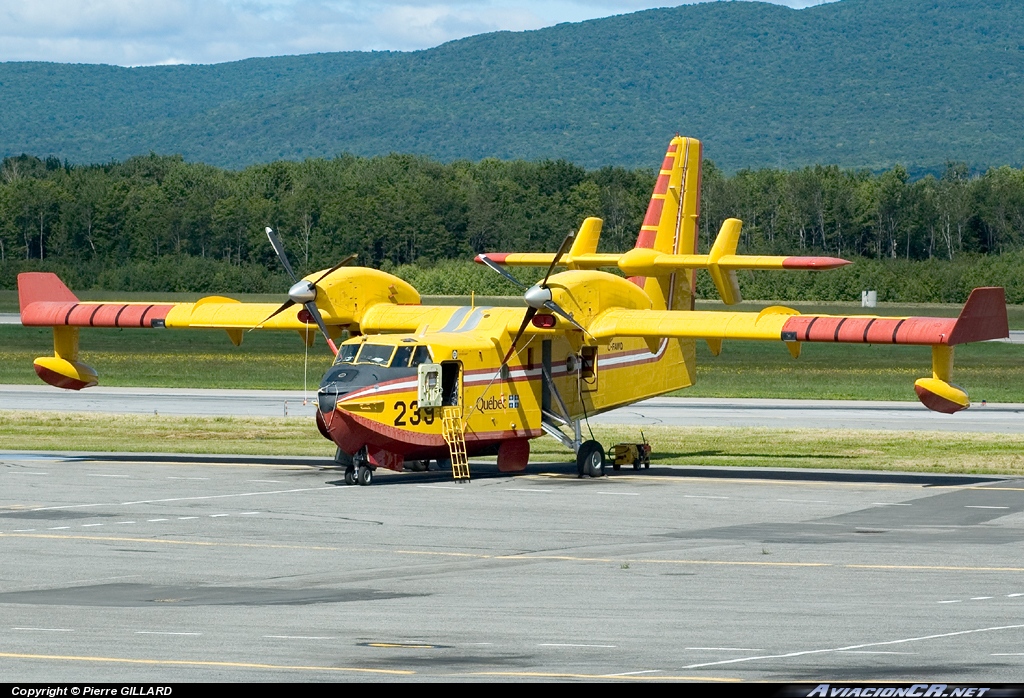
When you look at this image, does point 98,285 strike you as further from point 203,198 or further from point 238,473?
point 238,473

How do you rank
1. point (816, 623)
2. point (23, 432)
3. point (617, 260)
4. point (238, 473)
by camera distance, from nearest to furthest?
1. point (816, 623)
2. point (238, 473)
3. point (617, 260)
4. point (23, 432)

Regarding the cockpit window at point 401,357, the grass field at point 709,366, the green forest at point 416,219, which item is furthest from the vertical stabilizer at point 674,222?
the green forest at point 416,219

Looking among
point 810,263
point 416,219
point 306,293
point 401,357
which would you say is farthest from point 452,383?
point 416,219

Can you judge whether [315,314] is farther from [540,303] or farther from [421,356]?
[540,303]

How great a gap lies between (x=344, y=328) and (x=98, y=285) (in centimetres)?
9386

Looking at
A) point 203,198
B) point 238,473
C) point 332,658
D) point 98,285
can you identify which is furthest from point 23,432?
point 203,198

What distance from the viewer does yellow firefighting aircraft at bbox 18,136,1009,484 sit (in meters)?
29.7

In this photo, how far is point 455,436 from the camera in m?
30.7

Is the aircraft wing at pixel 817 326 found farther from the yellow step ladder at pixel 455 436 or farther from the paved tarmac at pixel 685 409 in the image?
the paved tarmac at pixel 685 409

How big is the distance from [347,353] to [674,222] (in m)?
9.95

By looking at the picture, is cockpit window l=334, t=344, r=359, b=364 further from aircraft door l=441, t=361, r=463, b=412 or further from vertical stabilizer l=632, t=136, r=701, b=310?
vertical stabilizer l=632, t=136, r=701, b=310

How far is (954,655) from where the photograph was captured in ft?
45.0

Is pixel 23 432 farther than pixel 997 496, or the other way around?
pixel 23 432

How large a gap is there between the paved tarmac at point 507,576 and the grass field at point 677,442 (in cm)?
280
